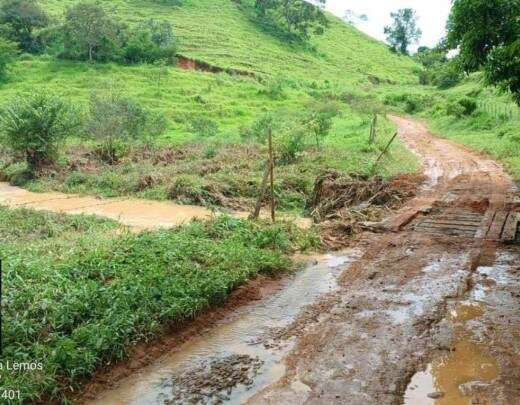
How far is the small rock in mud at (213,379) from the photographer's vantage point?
519cm

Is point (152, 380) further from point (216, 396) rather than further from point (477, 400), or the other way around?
point (477, 400)

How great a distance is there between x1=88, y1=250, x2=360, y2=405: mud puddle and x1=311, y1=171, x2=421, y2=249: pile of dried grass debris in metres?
3.75

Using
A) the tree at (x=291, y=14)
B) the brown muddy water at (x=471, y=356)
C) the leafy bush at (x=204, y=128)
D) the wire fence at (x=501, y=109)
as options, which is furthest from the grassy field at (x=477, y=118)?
the tree at (x=291, y=14)

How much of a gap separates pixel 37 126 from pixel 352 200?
480 inches

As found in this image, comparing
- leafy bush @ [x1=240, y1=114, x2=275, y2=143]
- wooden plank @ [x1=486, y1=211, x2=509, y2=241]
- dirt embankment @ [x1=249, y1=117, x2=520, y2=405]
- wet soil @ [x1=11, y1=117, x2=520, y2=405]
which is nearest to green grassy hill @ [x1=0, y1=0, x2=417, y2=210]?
leafy bush @ [x1=240, y1=114, x2=275, y2=143]

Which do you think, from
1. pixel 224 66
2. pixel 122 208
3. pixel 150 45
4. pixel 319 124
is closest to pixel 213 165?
pixel 122 208

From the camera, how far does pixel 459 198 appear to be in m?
13.6

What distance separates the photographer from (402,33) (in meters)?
77.8

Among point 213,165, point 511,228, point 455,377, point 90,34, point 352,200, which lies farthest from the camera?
point 90,34

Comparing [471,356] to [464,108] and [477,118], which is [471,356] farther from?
[464,108]

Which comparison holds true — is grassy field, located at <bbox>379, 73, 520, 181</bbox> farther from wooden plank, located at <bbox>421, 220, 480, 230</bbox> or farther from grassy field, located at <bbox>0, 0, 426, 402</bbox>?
wooden plank, located at <bbox>421, 220, 480, 230</bbox>

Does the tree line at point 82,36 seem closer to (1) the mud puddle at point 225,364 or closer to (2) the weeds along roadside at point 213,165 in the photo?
(2) the weeds along roadside at point 213,165

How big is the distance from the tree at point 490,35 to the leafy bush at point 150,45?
33.8 meters

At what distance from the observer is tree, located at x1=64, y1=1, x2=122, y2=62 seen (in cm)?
3916
